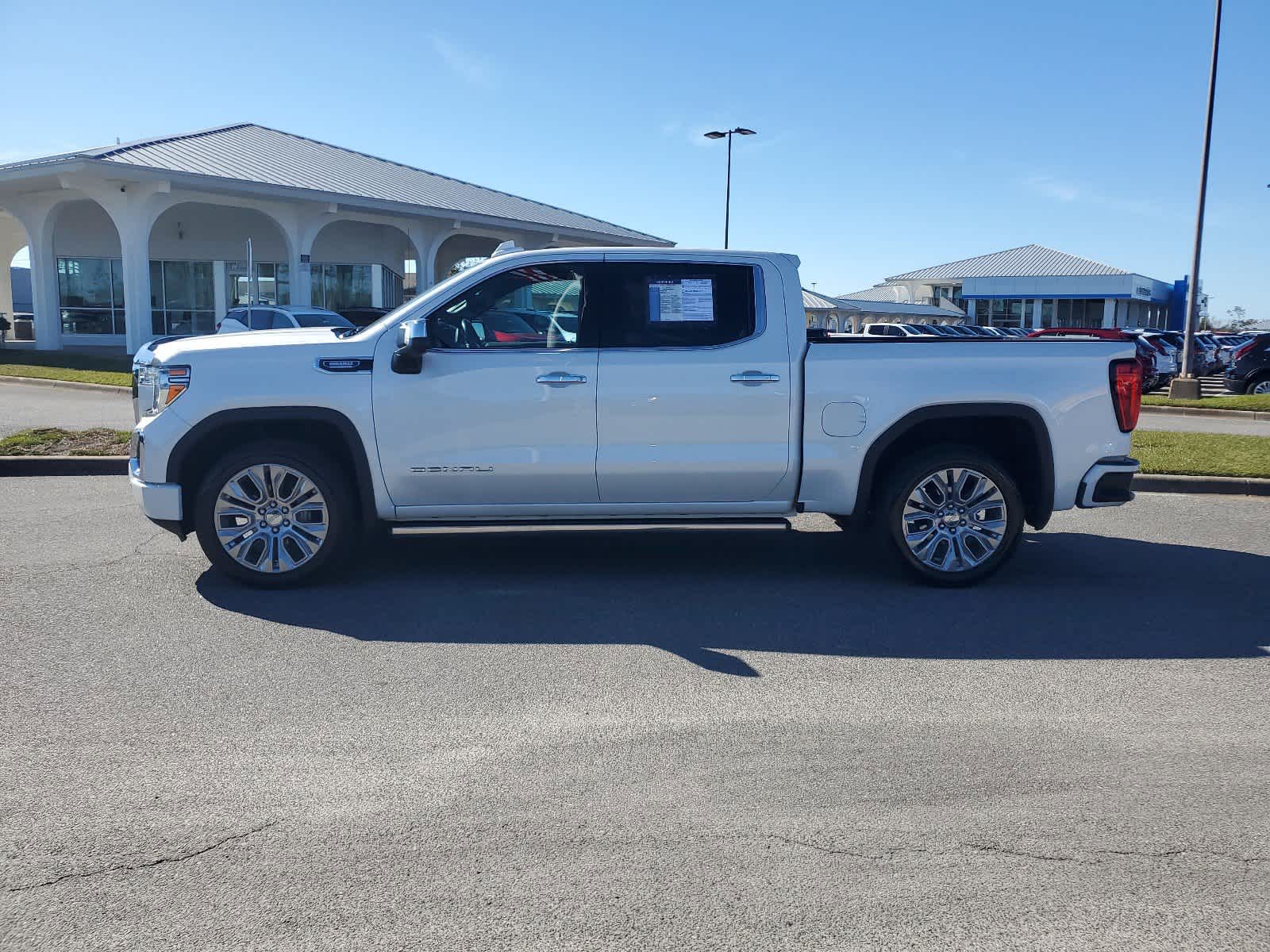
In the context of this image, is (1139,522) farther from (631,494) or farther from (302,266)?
(302,266)

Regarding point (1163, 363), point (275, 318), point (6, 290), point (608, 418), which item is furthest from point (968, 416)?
point (6, 290)

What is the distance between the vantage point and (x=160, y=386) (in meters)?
6.20

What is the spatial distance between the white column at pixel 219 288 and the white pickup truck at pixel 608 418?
28936mm

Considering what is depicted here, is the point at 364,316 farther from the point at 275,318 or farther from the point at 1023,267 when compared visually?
the point at 1023,267

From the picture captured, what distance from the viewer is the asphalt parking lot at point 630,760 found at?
A: 2939mm

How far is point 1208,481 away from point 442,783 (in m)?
9.16

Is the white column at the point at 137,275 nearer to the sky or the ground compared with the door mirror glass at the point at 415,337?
nearer to the sky

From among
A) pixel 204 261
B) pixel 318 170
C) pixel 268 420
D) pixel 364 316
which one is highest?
pixel 318 170

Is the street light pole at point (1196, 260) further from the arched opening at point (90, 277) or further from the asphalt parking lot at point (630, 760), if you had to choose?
the arched opening at point (90, 277)

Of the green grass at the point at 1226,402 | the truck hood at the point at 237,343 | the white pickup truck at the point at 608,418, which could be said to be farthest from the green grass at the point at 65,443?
the green grass at the point at 1226,402

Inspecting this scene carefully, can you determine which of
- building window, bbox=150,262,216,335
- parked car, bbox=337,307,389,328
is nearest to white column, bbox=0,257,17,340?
building window, bbox=150,262,216,335

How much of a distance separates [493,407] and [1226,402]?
1875 centimetres

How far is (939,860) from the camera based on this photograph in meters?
3.20

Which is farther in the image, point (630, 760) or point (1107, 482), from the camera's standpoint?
point (1107, 482)
